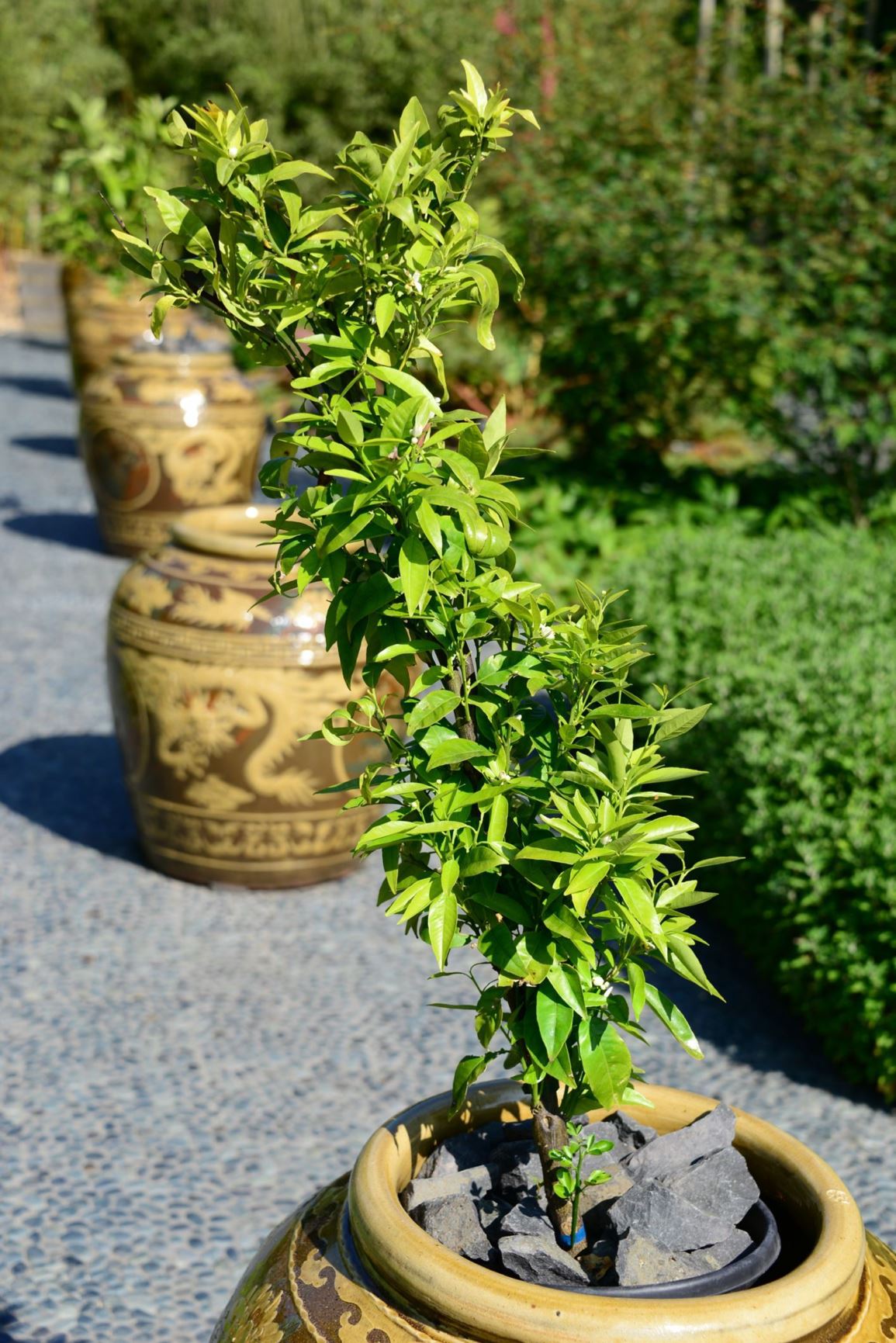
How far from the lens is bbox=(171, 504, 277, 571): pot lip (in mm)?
3947

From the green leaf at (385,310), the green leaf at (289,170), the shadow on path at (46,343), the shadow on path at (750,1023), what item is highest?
the green leaf at (289,170)

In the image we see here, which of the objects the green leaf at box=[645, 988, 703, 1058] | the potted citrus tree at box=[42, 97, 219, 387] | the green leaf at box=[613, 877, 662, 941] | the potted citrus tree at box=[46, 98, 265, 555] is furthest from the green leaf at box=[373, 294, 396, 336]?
the potted citrus tree at box=[42, 97, 219, 387]

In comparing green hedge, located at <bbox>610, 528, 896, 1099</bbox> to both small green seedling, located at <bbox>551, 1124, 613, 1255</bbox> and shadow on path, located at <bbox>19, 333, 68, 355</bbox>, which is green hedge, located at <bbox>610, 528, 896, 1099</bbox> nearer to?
small green seedling, located at <bbox>551, 1124, 613, 1255</bbox>

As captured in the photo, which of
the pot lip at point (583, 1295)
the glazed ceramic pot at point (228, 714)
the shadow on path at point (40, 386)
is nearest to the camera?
the pot lip at point (583, 1295)

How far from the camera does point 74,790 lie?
16.1 ft

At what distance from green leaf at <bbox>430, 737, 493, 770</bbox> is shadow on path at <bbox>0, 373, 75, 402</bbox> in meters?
13.6

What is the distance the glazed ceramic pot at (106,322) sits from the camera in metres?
10.2

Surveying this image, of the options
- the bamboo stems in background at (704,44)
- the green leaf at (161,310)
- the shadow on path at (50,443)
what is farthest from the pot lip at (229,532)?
the shadow on path at (50,443)

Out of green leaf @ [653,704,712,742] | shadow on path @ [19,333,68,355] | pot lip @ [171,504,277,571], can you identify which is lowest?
shadow on path @ [19,333,68,355]

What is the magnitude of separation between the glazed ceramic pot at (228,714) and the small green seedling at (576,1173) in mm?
2254

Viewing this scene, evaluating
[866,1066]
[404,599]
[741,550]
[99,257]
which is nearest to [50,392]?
[99,257]

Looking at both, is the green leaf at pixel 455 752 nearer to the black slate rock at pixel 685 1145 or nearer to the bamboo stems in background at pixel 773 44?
the black slate rock at pixel 685 1145

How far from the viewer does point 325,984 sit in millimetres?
3621

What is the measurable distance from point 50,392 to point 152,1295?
523 inches
